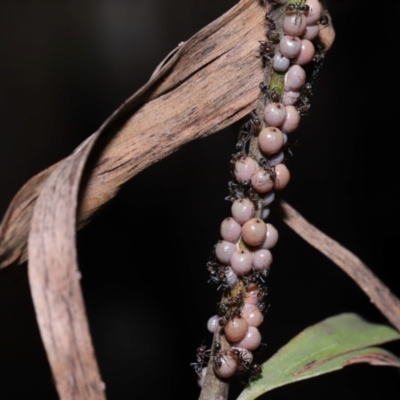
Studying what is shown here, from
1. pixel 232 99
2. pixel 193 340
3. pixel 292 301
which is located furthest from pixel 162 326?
pixel 232 99

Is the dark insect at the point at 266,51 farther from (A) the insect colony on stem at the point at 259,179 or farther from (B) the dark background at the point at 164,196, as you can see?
(B) the dark background at the point at 164,196

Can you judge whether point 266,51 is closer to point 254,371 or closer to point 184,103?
point 184,103

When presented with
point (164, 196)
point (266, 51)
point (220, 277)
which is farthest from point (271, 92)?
point (164, 196)

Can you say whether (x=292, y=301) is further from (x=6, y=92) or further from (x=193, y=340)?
(x=6, y=92)

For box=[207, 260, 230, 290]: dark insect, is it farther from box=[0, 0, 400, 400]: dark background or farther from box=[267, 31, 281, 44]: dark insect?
box=[0, 0, 400, 400]: dark background

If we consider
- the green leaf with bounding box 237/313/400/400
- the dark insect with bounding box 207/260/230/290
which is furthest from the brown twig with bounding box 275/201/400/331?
the dark insect with bounding box 207/260/230/290

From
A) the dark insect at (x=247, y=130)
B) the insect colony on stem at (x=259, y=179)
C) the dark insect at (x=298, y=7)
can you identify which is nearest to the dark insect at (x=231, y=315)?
the insect colony on stem at (x=259, y=179)
